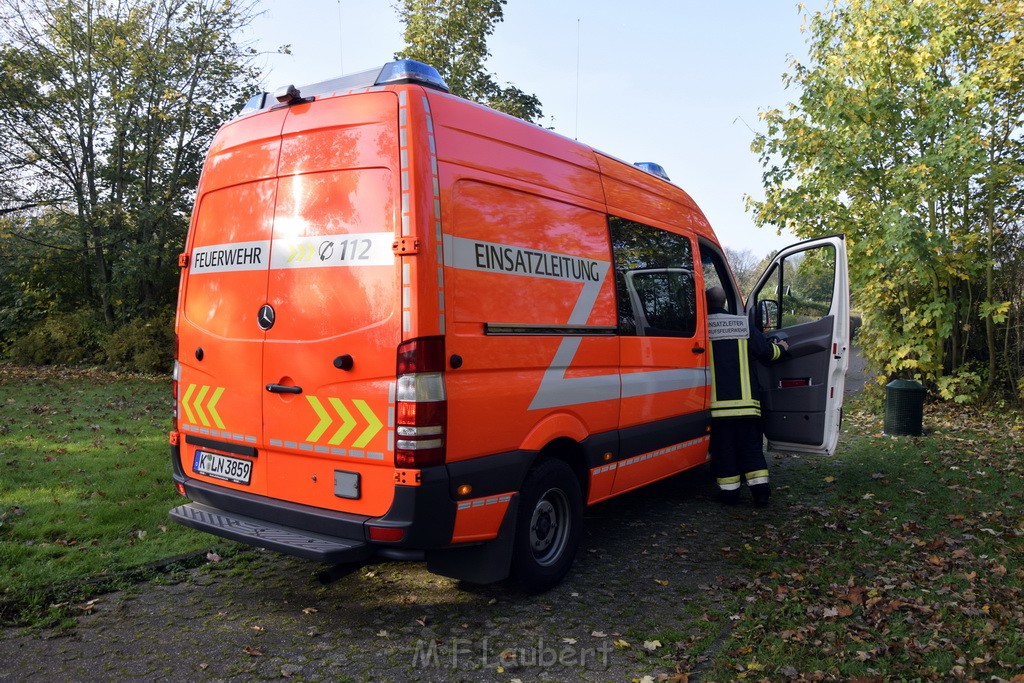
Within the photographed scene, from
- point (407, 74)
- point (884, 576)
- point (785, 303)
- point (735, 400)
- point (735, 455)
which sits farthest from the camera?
point (785, 303)

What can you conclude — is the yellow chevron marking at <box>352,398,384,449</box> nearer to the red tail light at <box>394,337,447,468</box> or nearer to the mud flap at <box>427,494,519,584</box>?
the red tail light at <box>394,337,447,468</box>

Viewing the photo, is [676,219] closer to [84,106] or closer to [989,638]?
[989,638]

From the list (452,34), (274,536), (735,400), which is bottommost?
(274,536)

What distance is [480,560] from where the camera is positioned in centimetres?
383

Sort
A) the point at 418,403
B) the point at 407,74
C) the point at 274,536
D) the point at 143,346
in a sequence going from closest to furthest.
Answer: the point at 418,403 → the point at 274,536 → the point at 407,74 → the point at 143,346

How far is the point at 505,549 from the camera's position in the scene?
3.88m

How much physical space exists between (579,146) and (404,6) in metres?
13.3

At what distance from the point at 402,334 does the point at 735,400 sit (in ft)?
11.9

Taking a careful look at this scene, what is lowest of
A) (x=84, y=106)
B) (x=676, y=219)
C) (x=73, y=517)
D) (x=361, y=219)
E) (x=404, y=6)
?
(x=73, y=517)

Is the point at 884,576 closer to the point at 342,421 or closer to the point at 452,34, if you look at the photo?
the point at 342,421

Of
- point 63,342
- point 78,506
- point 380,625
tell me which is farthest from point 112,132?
point 380,625

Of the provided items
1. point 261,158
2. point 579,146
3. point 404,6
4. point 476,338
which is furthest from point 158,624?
point 404,6

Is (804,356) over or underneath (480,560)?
over

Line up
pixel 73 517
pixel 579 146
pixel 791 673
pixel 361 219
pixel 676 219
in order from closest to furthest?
1. pixel 791 673
2. pixel 361 219
3. pixel 579 146
4. pixel 73 517
5. pixel 676 219
